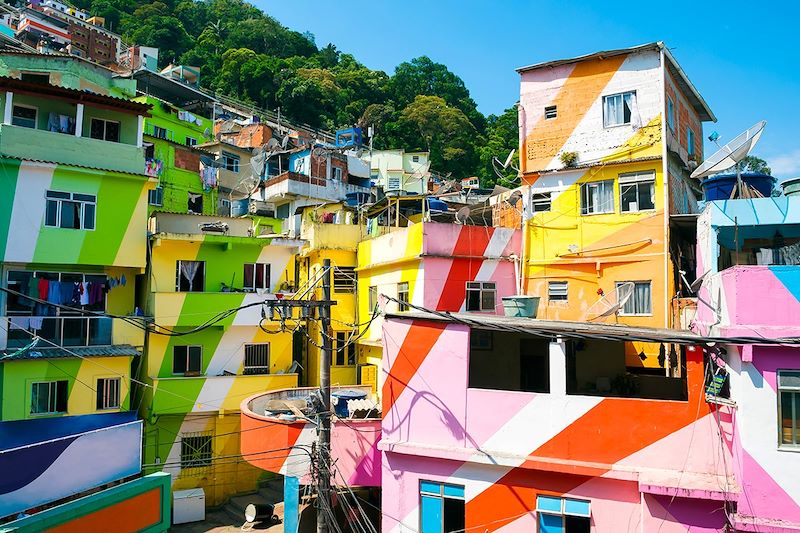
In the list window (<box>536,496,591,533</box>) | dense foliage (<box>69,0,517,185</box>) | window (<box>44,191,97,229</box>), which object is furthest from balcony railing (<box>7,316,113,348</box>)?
dense foliage (<box>69,0,517,185</box>)

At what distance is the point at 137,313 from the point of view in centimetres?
2233

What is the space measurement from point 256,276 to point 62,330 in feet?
24.6

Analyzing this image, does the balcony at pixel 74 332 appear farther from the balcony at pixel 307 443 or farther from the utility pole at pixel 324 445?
the utility pole at pixel 324 445

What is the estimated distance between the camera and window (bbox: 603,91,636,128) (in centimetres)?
1878

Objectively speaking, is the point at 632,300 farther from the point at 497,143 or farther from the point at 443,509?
→ the point at 497,143

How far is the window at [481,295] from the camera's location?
20.2 metres

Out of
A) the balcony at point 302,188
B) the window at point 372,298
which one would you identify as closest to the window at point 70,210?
the window at point 372,298

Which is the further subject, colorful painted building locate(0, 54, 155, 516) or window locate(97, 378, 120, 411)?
window locate(97, 378, 120, 411)

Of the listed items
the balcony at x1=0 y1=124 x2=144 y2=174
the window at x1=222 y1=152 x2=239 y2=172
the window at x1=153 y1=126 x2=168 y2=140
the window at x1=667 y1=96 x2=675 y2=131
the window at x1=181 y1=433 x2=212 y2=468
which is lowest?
the window at x1=181 y1=433 x2=212 y2=468

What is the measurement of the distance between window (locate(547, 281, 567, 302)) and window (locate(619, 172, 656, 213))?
127 inches

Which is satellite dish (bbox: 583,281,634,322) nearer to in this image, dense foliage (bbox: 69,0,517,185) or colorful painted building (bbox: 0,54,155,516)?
colorful painted building (bbox: 0,54,155,516)

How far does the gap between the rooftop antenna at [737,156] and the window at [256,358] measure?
17.4 m

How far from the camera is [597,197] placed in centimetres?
1923

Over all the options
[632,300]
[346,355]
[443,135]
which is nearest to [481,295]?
[632,300]
